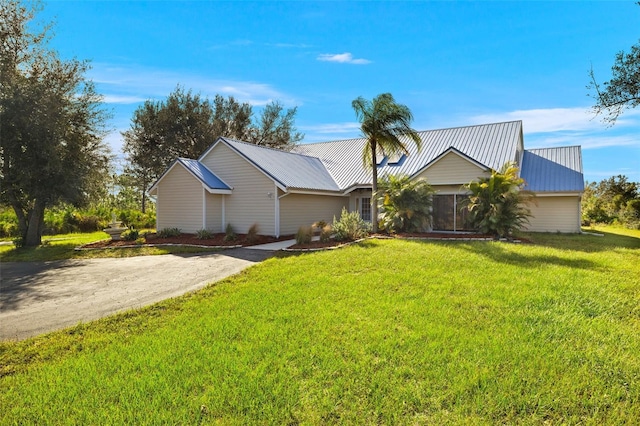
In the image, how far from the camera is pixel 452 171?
17.6 metres

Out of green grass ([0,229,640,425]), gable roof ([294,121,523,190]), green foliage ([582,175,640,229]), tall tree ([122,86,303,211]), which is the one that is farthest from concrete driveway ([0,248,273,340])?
green foliage ([582,175,640,229])

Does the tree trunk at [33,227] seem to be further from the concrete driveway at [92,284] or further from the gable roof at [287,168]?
the gable roof at [287,168]

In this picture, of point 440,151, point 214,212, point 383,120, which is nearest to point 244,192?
point 214,212

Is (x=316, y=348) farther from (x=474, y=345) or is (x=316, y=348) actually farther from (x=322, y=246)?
(x=322, y=246)

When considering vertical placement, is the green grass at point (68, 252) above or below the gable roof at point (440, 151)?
below

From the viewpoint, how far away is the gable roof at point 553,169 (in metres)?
18.2

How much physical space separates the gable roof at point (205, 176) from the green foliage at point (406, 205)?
306 inches

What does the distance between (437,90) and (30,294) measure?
15.7 metres

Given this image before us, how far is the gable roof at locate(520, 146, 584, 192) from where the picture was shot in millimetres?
18234

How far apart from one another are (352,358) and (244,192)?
48.5 feet

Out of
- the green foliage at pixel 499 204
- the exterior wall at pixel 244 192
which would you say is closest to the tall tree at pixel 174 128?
the exterior wall at pixel 244 192

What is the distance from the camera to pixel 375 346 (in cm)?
Answer: 459

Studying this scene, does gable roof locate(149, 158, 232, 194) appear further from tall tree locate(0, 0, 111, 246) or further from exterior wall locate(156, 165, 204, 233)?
tall tree locate(0, 0, 111, 246)

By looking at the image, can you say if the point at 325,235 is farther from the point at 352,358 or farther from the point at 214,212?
the point at 352,358
